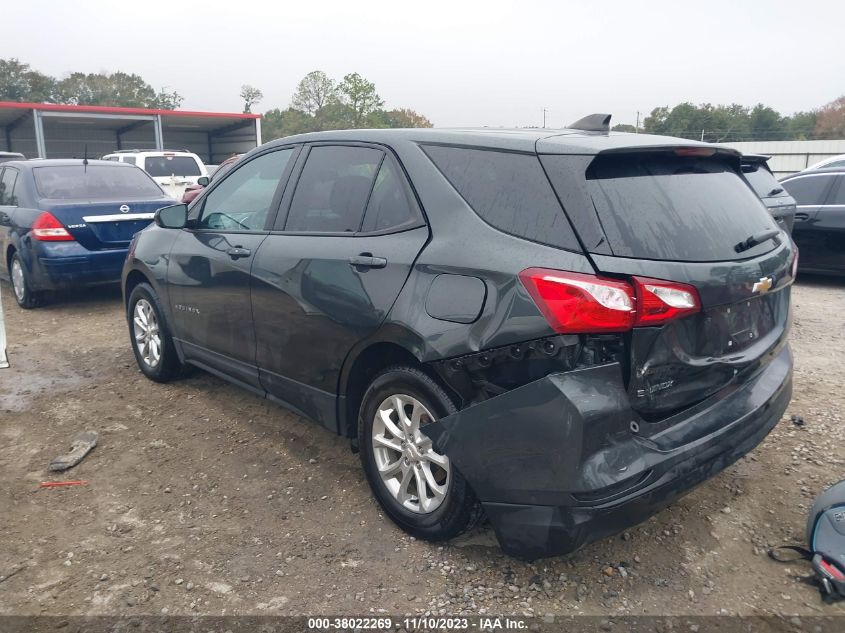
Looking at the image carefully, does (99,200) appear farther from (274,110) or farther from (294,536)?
(274,110)

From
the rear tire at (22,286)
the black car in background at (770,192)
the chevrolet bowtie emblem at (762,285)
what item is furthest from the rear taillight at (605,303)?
the rear tire at (22,286)

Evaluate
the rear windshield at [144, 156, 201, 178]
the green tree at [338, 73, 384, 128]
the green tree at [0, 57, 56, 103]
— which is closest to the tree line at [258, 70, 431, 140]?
the green tree at [338, 73, 384, 128]

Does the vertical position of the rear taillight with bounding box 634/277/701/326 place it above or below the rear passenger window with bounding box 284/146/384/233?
below

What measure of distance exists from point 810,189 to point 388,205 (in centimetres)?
778

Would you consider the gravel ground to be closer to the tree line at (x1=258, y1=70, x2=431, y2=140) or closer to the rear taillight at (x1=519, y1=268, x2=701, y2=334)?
the rear taillight at (x1=519, y1=268, x2=701, y2=334)

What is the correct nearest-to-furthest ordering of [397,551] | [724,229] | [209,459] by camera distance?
[724,229], [397,551], [209,459]

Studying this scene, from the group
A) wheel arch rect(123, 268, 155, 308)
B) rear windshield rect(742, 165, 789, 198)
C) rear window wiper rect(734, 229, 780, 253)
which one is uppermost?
rear windshield rect(742, 165, 789, 198)

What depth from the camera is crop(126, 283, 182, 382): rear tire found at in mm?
4910

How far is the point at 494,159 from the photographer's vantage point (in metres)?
2.83

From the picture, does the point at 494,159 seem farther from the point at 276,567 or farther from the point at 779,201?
the point at 779,201

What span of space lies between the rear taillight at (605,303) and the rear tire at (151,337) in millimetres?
3322

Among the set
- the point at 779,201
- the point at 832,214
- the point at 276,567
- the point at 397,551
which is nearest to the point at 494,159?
the point at 397,551

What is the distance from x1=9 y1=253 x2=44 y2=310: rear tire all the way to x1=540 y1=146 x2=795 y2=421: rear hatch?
6.75 meters

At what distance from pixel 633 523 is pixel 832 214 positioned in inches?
298
